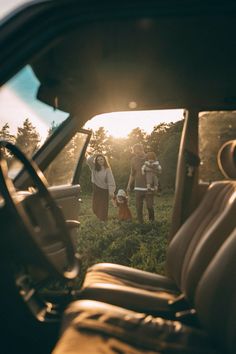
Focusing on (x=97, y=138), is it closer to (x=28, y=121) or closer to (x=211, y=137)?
(x=211, y=137)

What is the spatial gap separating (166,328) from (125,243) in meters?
5.95

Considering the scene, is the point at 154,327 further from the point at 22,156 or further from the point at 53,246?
the point at 53,246

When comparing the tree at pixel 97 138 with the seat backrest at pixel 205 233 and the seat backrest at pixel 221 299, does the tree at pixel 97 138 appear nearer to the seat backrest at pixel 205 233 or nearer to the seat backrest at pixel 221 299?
the seat backrest at pixel 205 233

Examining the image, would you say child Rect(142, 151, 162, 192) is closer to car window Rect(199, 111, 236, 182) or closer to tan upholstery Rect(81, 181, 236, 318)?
car window Rect(199, 111, 236, 182)

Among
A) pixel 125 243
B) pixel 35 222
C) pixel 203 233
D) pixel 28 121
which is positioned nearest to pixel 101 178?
pixel 125 243

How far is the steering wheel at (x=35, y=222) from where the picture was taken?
134 cm

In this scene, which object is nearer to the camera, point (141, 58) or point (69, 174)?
point (141, 58)

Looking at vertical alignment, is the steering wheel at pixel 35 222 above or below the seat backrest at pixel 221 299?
above

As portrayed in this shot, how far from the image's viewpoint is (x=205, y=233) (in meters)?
2.12

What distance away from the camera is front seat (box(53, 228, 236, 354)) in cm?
143

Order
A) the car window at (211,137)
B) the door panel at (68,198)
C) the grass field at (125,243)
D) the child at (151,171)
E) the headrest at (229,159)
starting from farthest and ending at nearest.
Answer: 1. the child at (151,171)
2. the grass field at (125,243)
3. the door panel at (68,198)
4. the car window at (211,137)
5. the headrest at (229,159)

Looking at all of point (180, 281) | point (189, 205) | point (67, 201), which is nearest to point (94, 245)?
point (67, 201)

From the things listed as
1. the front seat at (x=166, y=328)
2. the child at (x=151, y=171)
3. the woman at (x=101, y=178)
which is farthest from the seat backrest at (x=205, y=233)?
the child at (x=151, y=171)

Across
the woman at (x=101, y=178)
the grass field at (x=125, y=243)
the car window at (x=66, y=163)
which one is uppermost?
the car window at (x=66, y=163)
